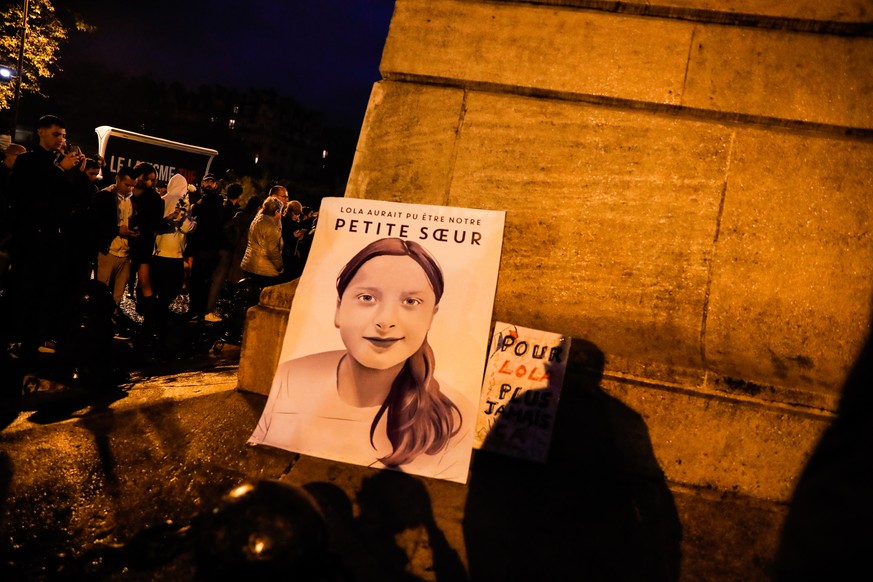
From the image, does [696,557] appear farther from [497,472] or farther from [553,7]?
[553,7]

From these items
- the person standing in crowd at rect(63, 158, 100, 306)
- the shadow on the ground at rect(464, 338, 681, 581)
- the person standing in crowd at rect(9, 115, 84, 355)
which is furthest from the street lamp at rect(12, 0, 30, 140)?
the shadow on the ground at rect(464, 338, 681, 581)

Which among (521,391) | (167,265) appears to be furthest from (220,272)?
(521,391)

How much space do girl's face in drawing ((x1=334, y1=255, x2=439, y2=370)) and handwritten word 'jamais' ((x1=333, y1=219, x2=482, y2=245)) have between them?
14 cm

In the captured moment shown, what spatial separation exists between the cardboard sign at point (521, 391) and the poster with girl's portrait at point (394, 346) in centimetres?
24

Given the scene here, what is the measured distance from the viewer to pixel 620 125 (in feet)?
11.9

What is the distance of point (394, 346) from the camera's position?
303cm

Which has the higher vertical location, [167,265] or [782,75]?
[782,75]

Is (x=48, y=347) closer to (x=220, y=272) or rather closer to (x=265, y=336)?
(x=220, y=272)

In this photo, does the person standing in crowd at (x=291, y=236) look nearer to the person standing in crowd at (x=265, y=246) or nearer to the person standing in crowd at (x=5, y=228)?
the person standing in crowd at (x=265, y=246)

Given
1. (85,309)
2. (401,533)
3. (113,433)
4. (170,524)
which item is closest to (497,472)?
(401,533)

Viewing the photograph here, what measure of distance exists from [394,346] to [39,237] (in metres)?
3.67

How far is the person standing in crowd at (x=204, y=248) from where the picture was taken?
25.6ft

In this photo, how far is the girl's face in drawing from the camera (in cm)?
303

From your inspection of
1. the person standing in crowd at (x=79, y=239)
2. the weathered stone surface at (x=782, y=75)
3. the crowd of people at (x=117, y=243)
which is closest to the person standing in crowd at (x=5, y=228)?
the crowd of people at (x=117, y=243)
